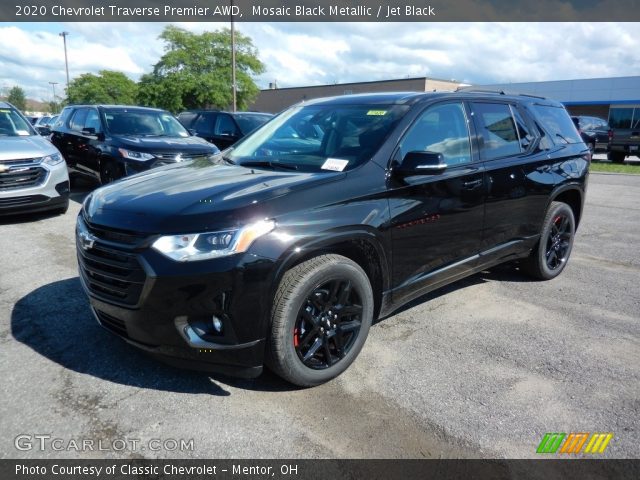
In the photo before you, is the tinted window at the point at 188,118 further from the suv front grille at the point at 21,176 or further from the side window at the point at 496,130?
the side window at the point at 496,130

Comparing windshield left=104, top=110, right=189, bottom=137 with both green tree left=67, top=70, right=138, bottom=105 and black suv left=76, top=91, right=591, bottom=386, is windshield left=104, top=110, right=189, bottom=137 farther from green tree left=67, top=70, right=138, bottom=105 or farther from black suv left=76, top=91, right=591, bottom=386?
green tree left=67, top=70, right=138, bottom=105

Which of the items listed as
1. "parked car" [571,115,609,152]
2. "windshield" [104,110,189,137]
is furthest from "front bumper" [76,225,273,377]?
"parked car" [571,115,609,152]

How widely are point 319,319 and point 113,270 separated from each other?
1229 mm

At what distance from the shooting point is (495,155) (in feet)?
13.7

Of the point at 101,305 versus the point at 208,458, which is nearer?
the point at 208,458

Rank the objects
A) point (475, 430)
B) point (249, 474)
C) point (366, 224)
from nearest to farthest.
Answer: point (249, 474), point (475, 430), point (366, 224)

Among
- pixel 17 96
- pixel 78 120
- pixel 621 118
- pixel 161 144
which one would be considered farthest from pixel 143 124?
pixel 17 96

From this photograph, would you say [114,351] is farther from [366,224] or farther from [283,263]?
[366,224]

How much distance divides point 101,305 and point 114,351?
2.01 ft

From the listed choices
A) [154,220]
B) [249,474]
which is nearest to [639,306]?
[249,474]

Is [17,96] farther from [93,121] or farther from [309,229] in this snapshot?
[309,229]

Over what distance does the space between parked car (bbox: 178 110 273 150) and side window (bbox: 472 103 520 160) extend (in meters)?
7.43

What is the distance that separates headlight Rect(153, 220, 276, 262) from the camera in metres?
2.55

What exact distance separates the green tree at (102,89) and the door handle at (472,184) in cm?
4848
